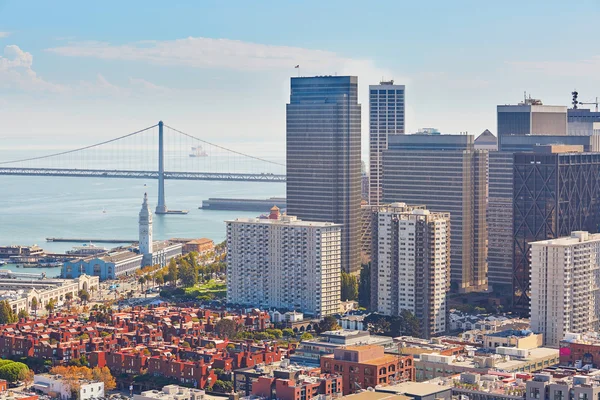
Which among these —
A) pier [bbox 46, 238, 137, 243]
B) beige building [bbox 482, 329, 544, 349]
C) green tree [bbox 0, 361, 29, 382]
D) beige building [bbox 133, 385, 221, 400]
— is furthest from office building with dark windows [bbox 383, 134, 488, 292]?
pier [bbox 46, 238, 137, 243]

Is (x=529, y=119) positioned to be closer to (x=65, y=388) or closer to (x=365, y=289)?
(x=365, y=289)

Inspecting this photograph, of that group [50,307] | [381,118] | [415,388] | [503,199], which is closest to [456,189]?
[503,199]

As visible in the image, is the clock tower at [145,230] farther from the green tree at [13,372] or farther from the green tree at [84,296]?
the green tree at [13,372]

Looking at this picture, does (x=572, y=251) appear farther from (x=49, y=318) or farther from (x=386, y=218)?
(x=49, y=318)

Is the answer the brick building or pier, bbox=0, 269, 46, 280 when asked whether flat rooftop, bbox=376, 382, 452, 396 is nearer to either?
the brick building

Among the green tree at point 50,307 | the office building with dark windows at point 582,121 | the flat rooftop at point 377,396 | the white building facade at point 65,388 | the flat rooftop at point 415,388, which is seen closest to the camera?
the flat rooftop at point 377,396

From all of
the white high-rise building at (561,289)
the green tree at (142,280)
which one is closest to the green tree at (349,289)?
the green tree at (142,280)
